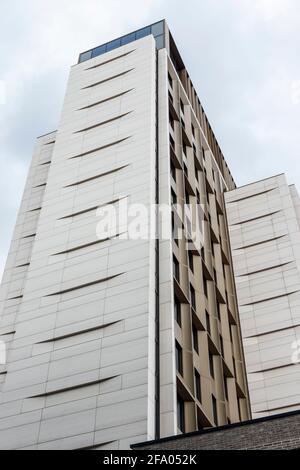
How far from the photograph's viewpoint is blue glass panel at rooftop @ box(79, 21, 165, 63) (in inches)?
2228

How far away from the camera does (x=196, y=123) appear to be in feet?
192

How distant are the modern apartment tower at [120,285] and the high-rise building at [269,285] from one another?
117cm

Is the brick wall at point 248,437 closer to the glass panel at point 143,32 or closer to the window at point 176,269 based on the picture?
the window at point 176,269

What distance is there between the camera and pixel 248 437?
19719 mm

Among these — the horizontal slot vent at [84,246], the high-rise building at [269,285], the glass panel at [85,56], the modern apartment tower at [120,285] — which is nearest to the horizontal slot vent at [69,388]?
the modern apartment tower at [120,285]

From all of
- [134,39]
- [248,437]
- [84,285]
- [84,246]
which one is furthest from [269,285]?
[248,437]

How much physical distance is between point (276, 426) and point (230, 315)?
2805cm

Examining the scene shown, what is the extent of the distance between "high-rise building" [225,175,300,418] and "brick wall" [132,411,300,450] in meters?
22.2

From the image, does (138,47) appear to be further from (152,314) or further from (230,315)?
(152,314)

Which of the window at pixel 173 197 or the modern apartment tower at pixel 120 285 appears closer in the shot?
the modern apartment tower at pixel 120 285

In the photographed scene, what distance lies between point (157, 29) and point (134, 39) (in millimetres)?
3029

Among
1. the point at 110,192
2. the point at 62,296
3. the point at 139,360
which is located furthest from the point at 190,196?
the point at 139,360

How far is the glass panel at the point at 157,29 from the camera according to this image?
57356 millimetres

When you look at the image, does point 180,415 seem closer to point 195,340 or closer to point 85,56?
point 195,340
